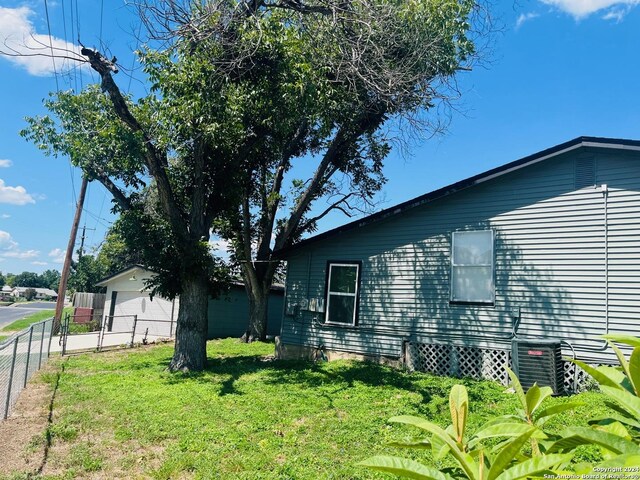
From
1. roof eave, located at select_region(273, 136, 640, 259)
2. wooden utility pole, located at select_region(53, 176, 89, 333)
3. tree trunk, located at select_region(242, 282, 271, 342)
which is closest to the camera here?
roof eave, located at select_region(273, 136, 640, 259)

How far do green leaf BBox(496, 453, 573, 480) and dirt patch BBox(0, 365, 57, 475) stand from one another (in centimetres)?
555

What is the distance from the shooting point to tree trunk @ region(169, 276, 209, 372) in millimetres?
10609

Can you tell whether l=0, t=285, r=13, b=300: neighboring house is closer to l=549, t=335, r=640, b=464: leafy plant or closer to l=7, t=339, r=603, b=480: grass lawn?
l=7, t=339, r=603, b=480: grass lawn

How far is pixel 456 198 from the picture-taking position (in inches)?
405

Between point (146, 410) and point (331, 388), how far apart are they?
3282mm

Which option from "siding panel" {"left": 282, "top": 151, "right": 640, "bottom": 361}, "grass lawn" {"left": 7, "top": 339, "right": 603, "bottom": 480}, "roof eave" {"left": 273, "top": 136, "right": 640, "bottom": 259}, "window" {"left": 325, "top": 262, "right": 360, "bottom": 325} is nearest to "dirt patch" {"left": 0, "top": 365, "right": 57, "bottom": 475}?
"grass lawn" {"left": 7, "top": 339, "right": 603, "bottom": 480}

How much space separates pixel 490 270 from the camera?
9.65 metres

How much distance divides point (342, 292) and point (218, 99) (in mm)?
5709

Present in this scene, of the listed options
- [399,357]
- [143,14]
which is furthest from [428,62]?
[399,357]

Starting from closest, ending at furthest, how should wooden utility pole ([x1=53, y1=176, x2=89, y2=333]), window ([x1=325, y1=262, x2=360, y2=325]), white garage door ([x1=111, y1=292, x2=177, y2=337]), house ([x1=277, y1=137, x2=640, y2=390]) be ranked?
house ([x1=277, y1=137, x2=640, y2=390]) → window ([x1=325, y1=262, x2=360, y2=325]) → wooden utility pole ([x1=53, y1=176, x2=89, y2=333]) → white garage door ([x1=111, y1=292, x2=177, y2=337])

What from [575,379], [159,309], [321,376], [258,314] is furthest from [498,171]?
[159,309]

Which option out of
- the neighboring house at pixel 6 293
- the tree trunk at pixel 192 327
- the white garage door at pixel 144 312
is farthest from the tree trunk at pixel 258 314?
the neighboring house at pixel 6 293

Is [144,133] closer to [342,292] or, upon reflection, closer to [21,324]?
[342,292]

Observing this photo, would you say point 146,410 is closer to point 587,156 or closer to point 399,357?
point 399,357
